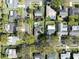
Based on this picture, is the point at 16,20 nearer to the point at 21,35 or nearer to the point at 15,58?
the point at 21,35

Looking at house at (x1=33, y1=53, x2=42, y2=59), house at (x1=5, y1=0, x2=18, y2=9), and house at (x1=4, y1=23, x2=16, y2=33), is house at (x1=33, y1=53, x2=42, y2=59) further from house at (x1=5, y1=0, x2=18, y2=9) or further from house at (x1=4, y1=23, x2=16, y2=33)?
house at (x1=5, y1=0, x2=18, y2=9)

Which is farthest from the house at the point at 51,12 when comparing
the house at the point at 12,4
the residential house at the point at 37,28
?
the house at the point at 12,4

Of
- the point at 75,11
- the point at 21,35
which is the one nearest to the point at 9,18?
the point at 21,35

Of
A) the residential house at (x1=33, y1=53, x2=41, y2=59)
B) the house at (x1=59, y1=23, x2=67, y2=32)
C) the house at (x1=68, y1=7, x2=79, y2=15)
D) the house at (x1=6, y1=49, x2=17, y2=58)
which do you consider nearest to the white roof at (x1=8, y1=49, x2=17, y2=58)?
the house at (x1=6, y1=49, x2=17, y2=58)

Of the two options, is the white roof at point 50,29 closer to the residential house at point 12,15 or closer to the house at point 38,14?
the house at point 38,14

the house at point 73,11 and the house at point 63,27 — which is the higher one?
the house at point 73,11

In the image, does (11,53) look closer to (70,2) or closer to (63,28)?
(63,28)

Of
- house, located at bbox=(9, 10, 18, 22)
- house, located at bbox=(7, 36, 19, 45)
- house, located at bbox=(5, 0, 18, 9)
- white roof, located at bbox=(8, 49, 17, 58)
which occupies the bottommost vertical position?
white roof, located at bbox=(8, 49, 17, 58)

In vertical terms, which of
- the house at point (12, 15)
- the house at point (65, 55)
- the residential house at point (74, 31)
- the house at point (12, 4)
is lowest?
the house at point (65, 55)

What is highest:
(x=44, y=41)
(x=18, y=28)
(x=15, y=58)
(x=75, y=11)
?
(x=75, y=11)

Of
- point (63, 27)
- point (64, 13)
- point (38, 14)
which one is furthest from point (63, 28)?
point (38, 14)

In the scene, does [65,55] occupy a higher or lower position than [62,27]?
lower
